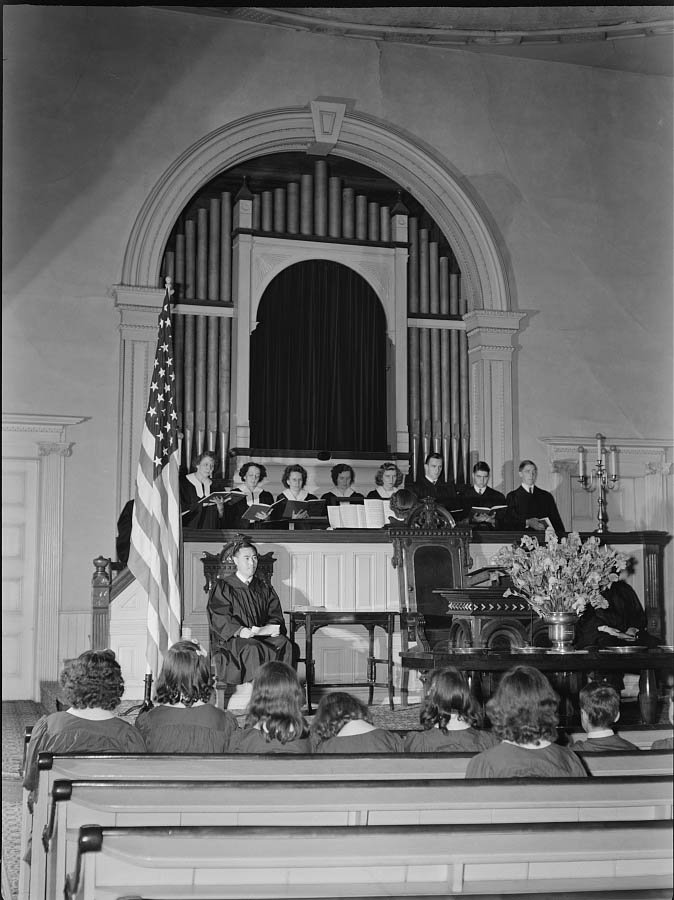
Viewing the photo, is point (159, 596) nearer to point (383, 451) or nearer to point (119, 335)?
point (119, 335)

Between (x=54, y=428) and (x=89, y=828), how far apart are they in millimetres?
8640

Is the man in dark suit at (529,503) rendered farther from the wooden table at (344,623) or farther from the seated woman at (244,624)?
the seated woman at (244,624)

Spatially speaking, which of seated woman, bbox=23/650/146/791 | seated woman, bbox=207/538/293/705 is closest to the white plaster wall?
seated woman, bbox=207/538/293/705

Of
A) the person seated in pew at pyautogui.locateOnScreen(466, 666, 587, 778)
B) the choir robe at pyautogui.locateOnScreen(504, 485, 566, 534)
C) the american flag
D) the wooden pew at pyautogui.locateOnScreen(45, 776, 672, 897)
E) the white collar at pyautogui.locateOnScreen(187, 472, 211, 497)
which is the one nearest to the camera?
the wooden pew at pyautogui.locateOnScreen(45, 776, 672, 897)

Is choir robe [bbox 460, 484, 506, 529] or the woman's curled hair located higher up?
choir robe [bbox 460, 484, 506, 529]

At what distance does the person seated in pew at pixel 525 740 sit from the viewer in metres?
3.40

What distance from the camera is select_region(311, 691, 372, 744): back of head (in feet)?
12.4

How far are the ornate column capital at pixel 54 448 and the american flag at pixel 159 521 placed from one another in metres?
3.13

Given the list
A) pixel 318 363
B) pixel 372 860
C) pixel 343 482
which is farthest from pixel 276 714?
pixel 318 363

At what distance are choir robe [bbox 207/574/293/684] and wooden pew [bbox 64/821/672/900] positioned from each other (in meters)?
4.68

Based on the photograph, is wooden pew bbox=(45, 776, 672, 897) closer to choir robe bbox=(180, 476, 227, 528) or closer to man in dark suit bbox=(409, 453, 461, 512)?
choir robe bbox=(180, 476, 227, 528)

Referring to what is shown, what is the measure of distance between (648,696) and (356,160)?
7.43 metres

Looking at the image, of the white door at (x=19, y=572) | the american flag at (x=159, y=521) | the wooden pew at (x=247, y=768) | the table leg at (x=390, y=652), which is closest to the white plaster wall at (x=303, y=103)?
the white door at (x=19, y=572)

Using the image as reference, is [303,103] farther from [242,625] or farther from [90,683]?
[90,683]
